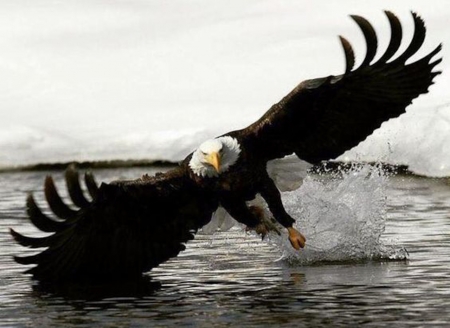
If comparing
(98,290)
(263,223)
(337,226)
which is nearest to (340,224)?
(337,226)

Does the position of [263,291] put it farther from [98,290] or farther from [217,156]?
[98,290]

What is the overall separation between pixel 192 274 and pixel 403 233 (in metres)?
3.64

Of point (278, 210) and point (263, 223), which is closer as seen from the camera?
point (278, 210)

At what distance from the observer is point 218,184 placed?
12.8m

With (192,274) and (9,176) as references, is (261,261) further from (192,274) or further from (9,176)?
(9,176)

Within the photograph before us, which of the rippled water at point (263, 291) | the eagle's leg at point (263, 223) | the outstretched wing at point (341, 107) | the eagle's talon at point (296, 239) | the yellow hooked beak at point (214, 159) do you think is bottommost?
the rippled water at point (263, 291)

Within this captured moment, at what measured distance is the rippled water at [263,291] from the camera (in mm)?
10648

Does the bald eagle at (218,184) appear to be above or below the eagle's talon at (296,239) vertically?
above

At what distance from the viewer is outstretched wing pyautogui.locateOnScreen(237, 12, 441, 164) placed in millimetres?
12633

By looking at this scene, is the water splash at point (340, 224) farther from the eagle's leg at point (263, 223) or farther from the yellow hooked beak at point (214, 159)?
the yellow hooked beak at point (214, 159)

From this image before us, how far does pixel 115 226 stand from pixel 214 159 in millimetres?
1106

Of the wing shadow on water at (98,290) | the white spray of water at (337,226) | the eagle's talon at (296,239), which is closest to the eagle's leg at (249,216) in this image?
the white spray of water at (337,226)

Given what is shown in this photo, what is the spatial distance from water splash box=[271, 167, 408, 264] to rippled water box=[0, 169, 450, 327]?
0.08 feet

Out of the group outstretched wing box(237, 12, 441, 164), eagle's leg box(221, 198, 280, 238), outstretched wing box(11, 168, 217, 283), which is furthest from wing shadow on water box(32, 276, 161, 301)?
outstretched wing box(237, 12, 441, 164)
